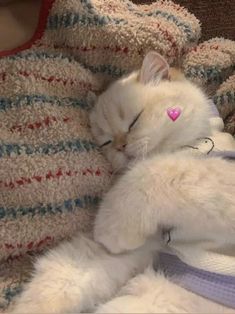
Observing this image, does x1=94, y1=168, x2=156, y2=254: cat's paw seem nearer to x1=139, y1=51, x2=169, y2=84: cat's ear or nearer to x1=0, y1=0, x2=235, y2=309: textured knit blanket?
x1=0, y1=0, x2=235, y2=309: textured knit blanket

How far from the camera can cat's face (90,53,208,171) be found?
0.98m

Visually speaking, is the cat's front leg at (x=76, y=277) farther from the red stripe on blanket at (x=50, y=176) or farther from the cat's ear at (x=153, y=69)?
the cat's ear at (x=153, y=69)

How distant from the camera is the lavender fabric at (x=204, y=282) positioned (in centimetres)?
83

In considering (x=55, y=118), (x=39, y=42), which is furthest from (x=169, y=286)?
(x=39, y=42)

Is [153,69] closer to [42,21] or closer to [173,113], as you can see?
[173,113]

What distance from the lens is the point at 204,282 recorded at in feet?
2.77

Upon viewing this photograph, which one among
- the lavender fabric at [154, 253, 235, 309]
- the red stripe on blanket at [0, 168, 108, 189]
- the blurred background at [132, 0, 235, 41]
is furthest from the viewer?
the blurred background at [132, 0, 235, 41]

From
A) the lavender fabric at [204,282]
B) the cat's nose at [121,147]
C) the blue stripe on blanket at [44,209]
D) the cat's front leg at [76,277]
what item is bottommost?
the cat's front leg at [76,277]

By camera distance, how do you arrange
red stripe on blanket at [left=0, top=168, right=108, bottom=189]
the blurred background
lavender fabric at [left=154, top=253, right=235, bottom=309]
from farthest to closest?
the blurred background → red stripe on blanket at [left=0, top=168, right=108, bottom=189] → lavender fabric at [left=154, top=253, right=235, bottom=309]

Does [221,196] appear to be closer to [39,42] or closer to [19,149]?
[19,149]

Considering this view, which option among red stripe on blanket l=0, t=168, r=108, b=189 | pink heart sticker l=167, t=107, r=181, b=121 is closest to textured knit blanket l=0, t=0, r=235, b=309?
red stripe on blanket l=0, t=168, r=108, b=189

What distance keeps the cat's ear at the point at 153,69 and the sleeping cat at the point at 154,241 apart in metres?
0.01

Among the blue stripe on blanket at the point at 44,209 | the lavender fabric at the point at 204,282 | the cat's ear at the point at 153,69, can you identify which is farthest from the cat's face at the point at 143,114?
the lavender fabric at the point at 204,282

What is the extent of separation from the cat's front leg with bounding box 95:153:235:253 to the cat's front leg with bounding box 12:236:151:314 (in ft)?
0.10
